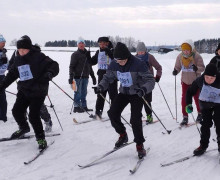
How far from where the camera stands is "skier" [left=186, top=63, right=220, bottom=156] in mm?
4570

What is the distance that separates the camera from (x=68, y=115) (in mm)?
8242

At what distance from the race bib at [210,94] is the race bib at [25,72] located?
9.05ft

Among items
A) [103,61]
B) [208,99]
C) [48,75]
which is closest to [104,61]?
[103,61]

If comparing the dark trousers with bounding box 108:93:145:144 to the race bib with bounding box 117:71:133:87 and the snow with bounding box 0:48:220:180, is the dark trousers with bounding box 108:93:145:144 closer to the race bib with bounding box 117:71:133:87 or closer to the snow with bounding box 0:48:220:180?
the race bib with bounding box 117:71:133:87

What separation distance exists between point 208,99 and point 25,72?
293 cm

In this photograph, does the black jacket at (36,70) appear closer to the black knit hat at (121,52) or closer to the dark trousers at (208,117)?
the black knit hat at (121,52)

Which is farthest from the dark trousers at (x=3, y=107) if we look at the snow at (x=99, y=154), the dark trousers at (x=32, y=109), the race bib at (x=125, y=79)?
the race bib at (x=125, y=79)

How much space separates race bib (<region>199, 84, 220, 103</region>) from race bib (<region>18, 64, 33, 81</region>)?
2759 mm

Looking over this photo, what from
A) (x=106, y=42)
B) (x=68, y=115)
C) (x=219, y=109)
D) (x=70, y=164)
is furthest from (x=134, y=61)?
(x=68, y=115)

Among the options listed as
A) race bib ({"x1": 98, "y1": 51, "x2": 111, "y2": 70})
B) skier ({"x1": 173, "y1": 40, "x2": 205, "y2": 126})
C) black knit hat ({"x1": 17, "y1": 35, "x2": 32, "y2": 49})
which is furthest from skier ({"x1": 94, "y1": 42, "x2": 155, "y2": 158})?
race bib ({"x1": 98, "y1": 51, "x2": 111, "y2": 70})

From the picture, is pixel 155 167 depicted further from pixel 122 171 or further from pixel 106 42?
pixel 106 42

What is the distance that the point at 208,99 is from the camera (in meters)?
4.68

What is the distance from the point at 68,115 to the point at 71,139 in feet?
7.59

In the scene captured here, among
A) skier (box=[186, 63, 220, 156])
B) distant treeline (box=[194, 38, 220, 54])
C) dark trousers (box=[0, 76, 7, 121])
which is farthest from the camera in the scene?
distant treeline (box=[194, 38, 220, 54])
